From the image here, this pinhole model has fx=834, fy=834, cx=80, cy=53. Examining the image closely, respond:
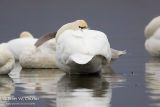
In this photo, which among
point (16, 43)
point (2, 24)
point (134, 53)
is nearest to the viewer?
point (16, 43)

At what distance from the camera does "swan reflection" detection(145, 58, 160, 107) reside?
13.5m

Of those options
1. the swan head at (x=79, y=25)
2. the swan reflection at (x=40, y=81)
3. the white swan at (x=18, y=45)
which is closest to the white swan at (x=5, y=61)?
the swan reflection at (x=40, y=81)

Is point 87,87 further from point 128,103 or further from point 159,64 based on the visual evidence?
point 159,64

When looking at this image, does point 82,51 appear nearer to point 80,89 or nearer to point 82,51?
point 82,51

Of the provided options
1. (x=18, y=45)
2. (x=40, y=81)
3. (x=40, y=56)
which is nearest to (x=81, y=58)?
(x=40, y=81)

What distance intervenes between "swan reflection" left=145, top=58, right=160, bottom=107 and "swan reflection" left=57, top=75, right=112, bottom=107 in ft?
2.34

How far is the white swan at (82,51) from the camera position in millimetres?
16266

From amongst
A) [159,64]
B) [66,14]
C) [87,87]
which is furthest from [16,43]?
[66,14]

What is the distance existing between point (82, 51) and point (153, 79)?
4.90ft

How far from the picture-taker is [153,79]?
1633cm

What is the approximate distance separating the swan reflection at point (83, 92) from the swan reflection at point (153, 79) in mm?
713

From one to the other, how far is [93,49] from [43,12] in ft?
138

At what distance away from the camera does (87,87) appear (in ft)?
49.2

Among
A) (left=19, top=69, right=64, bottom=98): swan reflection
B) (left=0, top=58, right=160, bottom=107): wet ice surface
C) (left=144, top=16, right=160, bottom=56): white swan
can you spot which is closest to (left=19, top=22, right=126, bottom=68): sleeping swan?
(left=19, top=69, right=64, bottom=98): swan reflection
